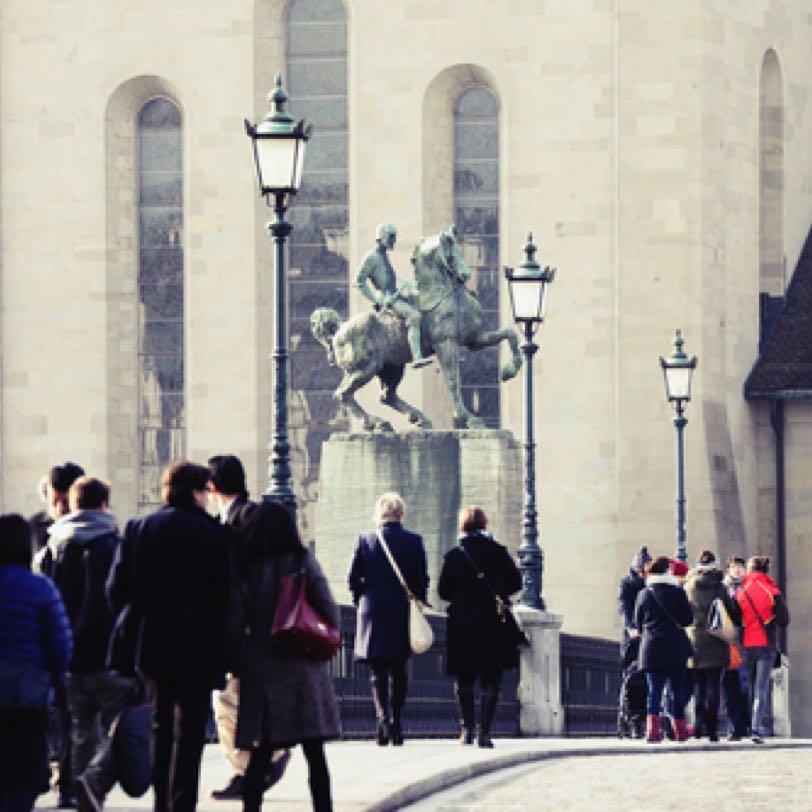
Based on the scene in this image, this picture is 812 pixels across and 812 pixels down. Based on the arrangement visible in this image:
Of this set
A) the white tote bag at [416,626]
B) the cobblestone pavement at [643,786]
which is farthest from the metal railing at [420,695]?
the cobblestone pavement at [643,786]

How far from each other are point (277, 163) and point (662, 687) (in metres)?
6.45

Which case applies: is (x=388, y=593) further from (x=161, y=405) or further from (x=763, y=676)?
(x=161, y=405)

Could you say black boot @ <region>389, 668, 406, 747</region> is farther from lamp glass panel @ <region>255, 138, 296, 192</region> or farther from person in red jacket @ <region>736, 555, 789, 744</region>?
person in red jacket @ <region>736, 555, 789, 744</region>

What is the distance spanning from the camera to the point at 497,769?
20000mm

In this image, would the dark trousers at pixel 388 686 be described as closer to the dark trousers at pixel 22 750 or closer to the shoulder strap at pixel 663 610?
the shoulder strap at pixel 663 610

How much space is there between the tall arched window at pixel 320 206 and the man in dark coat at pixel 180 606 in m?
28.2

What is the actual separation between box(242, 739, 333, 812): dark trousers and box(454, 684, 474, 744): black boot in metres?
7.75

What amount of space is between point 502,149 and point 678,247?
9.19 ft

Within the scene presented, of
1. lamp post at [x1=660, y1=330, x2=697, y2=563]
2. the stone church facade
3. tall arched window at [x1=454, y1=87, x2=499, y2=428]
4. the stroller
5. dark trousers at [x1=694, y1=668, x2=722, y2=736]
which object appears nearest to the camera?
dark trousers at [x1=694, y1=668, x2=722, y2=736]

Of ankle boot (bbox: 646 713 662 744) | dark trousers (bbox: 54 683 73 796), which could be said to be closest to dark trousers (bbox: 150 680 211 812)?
dark trousers (bbox: 54 683 73 796)

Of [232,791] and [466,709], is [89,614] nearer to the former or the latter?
[232,791]

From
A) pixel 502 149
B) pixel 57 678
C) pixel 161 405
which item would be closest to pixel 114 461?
pixel 161 405

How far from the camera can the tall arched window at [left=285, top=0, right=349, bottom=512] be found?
4166 centimetres

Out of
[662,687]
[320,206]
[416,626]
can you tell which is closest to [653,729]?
[662,687]
